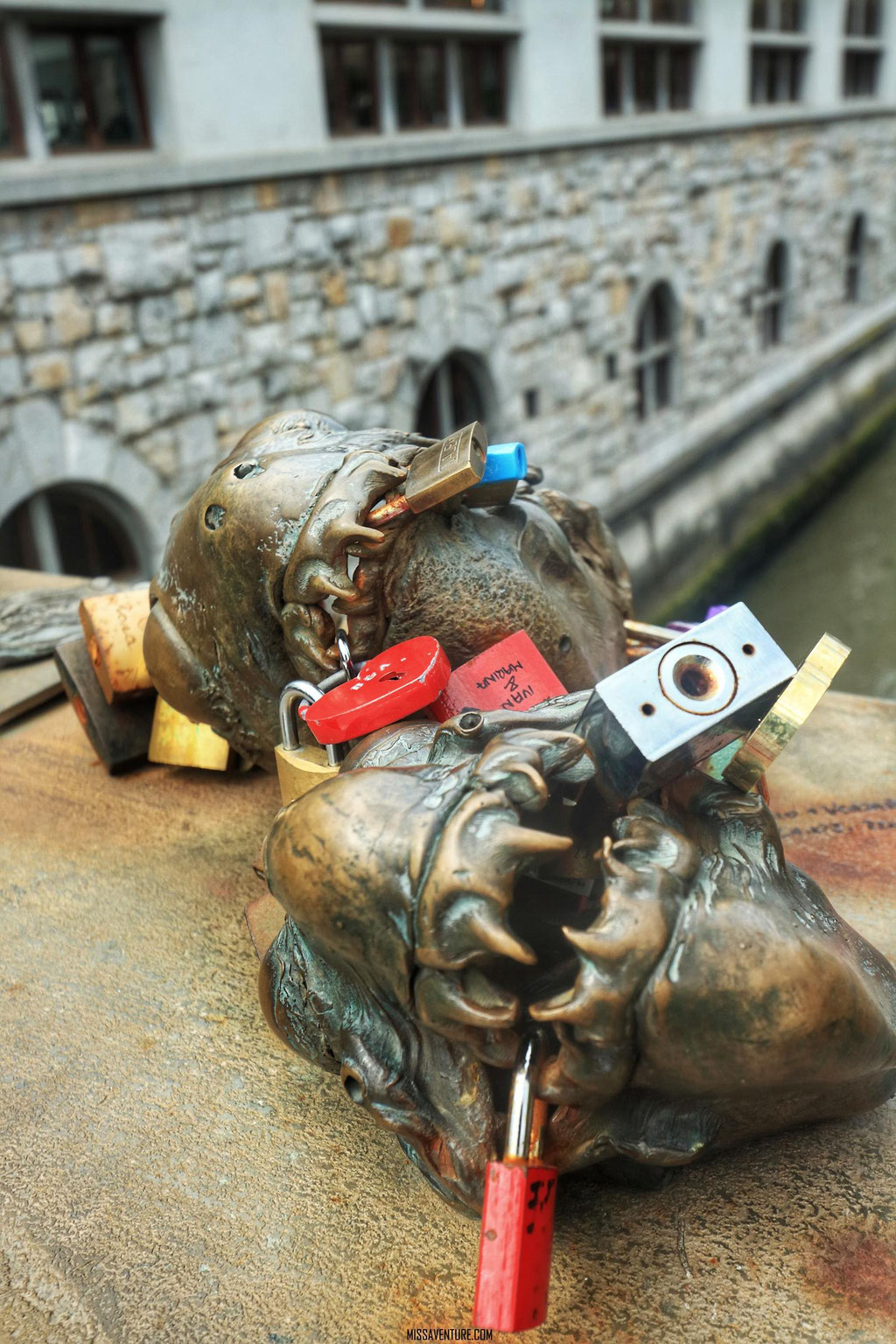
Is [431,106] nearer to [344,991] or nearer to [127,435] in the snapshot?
[127,435]

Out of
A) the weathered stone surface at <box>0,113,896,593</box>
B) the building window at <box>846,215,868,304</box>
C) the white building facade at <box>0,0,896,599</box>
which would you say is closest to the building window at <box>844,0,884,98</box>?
the white building facade at <box>0,0,896,599</box>

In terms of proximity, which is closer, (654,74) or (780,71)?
(654,74)

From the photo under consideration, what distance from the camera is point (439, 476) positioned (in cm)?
117

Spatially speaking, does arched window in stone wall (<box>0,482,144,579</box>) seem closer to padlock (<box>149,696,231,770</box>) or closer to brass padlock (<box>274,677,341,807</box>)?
padlock (<box>149,696,231,770</box>)

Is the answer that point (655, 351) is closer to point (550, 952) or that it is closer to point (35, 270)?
point (35, 270)

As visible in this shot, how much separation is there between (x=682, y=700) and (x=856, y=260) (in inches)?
458

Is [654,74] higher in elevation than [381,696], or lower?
higher

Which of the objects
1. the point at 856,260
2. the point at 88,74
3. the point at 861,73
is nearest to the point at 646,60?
the point at 88,74

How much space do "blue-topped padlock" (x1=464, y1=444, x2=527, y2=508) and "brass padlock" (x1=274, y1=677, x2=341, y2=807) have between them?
0.31m

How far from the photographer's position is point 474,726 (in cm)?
95

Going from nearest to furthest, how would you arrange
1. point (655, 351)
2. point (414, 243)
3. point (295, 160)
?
point (295, 160) < point (414, 243) < point (655, 351)

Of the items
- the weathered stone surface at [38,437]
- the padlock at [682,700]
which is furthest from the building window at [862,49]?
the padlock at [682,700]

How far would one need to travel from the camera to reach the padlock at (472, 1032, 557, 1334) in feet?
2.61

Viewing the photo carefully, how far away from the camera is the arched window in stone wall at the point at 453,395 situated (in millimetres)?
5699
